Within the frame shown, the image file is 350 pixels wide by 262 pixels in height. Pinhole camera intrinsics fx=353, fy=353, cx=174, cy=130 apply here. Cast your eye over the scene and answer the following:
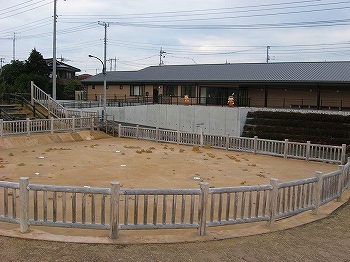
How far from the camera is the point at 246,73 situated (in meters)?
39.4

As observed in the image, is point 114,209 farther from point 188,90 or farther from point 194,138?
point 188,90

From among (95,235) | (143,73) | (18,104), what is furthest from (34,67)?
(95,235)

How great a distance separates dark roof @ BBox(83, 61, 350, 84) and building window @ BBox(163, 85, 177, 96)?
3.88ft

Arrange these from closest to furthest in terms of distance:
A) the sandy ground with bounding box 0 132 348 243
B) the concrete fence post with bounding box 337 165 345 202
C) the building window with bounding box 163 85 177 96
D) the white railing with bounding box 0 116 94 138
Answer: the sandy ground with bounding box 0 132 348 243 < the concrete fence post with bounding box 337 165 345 202 < the white railing with bounding box 0 116 94 138 < the building window with bounding box 163 85 177 96

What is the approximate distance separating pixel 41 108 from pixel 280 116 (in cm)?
1971

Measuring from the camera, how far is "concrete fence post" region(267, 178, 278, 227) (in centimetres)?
749

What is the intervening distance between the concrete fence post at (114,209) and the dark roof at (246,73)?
→ 1149 inches

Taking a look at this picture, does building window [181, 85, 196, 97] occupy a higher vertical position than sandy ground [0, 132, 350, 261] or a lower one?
higher

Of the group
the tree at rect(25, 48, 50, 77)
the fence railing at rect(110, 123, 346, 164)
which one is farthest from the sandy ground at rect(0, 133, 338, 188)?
the tree at rect(25, 48, 50, 77)

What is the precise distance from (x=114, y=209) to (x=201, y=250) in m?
1.74

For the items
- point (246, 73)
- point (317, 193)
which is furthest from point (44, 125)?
point (246, 73)

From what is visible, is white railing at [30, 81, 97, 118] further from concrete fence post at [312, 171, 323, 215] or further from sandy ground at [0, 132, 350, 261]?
concrete fence post at [312, 171, 323, 215]

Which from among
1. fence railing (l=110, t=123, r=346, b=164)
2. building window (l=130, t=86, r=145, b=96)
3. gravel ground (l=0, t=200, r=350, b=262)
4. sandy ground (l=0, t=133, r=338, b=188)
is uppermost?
building window (l=130, t=86, r=145, b=96)

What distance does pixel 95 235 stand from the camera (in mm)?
7020
